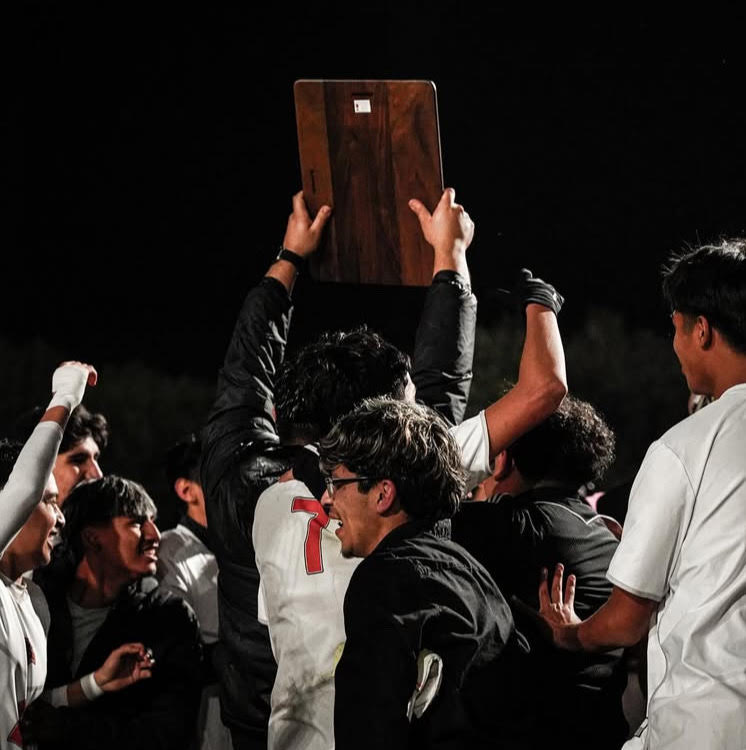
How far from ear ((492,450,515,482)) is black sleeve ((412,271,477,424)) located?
0.65 ft

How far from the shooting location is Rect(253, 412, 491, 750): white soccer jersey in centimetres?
197

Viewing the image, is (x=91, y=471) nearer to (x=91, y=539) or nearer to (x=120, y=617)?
(x=91, y=539)

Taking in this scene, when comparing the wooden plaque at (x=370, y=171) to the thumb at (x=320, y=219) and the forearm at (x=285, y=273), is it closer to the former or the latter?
the thumb at (x=320, y=219)

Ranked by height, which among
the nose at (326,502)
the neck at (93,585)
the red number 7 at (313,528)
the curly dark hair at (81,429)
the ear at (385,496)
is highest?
the ear at (385,496)

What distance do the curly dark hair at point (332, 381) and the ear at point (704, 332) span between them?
0.58m

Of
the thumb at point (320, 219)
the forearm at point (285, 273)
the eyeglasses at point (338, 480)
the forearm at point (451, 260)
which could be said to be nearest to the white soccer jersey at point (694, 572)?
the eyeglasses at point (338, 480)

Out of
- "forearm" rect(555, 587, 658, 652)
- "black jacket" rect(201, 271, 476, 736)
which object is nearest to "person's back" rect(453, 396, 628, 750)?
"forearm" rect(555, 587, 658, 652)

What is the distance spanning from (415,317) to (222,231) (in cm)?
125

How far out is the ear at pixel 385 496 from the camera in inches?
71.9

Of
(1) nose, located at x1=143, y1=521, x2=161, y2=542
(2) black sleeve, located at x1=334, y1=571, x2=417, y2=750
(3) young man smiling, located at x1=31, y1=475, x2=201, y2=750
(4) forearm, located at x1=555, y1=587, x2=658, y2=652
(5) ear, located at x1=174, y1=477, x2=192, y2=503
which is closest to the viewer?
(2) black sleeve, located at x1=334, y1=571, x2=417, y2=750

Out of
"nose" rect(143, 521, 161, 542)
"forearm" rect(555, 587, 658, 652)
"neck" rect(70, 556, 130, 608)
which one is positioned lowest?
"neck" rect(70, 556, 130, 608)

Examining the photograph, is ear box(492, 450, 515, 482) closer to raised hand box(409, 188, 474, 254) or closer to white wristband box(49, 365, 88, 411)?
raised hand box(409, 188, 474, 254)

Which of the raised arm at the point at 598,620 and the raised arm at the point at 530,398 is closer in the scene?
the raised arm at the point at 598,620

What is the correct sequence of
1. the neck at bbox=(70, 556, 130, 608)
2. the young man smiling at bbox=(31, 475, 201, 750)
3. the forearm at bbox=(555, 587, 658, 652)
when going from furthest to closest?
the neck at bbox=(70, 556, 130, 608)
the young man smiling at bbox=(31, 475, 201, 750)
the forearm at bbox=(555, 587, 658, 652)
